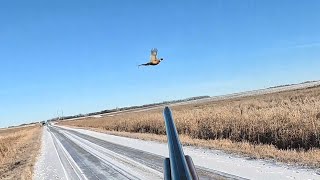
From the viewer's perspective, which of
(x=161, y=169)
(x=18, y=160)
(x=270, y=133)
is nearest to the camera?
(x=161, y=169)

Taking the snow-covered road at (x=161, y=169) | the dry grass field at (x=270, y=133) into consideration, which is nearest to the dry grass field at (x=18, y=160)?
the snow-covered road at (x=161, y=169)

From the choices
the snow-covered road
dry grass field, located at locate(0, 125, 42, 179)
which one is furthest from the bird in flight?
dry grass field, located at locate(0, 125, 42, 179)

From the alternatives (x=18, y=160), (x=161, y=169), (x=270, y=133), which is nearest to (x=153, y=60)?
(x=161, y=169)

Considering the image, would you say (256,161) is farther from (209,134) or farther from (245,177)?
(209,134)

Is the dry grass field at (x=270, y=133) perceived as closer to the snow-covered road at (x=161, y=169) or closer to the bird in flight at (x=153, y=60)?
the snow-covered road at (x=161, y=169)

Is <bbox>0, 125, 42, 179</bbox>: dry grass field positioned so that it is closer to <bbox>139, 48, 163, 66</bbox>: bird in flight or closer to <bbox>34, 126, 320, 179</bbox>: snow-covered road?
<bbox>34, 126, 320, 179</bbox>: snow-covered road

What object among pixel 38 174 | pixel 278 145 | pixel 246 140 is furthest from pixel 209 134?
pixel 38 174

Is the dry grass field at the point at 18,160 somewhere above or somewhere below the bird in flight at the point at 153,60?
below

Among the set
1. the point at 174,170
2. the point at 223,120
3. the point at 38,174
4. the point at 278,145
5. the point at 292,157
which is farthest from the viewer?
the point at 223,120

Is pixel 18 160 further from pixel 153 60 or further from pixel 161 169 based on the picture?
pixel 153 60

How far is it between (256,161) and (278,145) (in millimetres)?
4821

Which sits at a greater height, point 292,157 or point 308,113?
point 308,113

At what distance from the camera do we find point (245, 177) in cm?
1033

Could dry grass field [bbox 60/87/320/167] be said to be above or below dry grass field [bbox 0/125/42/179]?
above
